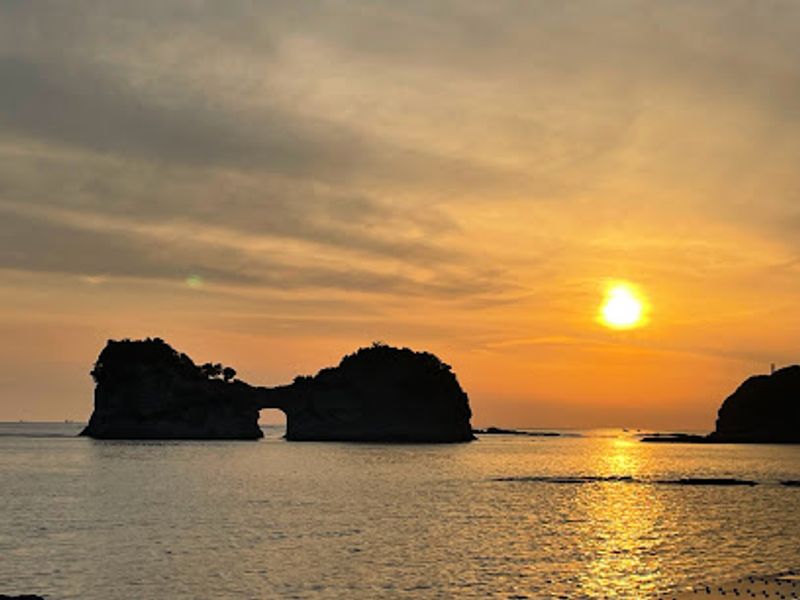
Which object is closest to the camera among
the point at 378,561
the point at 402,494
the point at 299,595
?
the point at 299,595

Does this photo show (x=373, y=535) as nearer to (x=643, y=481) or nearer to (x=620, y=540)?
(x=620, y=540)

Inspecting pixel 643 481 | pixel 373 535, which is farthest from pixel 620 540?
pixel 643 481

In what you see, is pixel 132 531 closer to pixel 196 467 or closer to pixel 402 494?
pixel 402 494

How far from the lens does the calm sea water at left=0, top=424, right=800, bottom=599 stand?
1699 inches

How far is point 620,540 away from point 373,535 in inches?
614

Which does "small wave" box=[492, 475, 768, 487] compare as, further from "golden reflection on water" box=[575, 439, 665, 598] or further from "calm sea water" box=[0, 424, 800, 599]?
"golden reflection on water" box=[575, 439, 665, 598]

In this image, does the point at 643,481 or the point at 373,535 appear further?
the point at 643,481

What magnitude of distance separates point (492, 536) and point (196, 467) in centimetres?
7836

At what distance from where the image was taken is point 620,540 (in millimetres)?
60500

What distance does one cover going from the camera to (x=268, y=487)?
324 ft

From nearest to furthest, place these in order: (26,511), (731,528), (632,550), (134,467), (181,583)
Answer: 1. (181,583)
2. (632,550)
3. (731,528)
4. (26,511)
5. (134,467)

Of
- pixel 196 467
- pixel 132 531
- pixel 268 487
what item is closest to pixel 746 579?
pixel 132 531

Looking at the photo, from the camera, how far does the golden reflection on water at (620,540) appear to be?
143ft

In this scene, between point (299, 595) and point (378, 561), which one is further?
point (378, 561)
